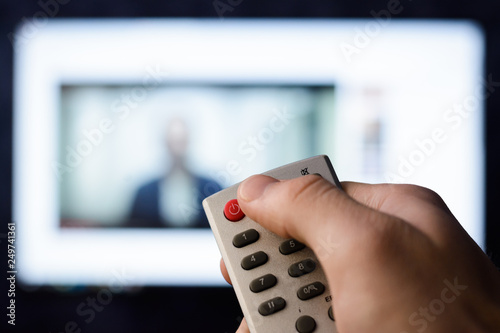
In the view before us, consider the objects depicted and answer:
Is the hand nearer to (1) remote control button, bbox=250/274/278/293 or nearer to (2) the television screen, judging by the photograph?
(1) remote control button, bbox=250/274/278/293

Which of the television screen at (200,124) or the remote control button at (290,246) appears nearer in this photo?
the remote control button at (290,246)

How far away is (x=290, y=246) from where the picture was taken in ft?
1.56

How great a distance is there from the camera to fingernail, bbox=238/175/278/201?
0.46 meters

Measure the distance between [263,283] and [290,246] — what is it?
0.04 meters

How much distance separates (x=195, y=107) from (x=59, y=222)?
0.41m

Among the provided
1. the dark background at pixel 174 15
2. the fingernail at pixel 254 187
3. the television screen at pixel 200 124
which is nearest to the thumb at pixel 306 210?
the fingernail at pixel 254 187

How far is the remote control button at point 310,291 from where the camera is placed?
459mm

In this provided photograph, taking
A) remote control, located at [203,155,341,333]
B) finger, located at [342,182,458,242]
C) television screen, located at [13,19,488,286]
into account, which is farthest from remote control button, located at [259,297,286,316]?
television screen, located at [13,19,488,286]

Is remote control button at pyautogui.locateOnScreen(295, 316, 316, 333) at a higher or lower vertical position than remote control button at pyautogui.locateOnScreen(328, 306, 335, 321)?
lower

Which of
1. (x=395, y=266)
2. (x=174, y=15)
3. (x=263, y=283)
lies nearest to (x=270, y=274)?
(x=263, y=283)

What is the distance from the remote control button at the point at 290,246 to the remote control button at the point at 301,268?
0.04 feet

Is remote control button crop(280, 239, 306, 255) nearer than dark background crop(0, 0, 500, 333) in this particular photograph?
Yes

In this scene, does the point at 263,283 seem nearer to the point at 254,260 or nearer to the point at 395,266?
the point at 254,260

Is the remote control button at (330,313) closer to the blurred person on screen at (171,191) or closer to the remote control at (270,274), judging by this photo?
the remote control at (270,274)
